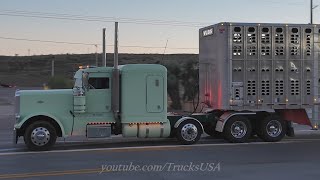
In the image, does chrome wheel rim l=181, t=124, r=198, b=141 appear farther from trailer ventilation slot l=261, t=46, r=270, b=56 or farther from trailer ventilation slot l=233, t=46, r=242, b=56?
trailer ventilation slot l=261, t=46, r=270, b=56

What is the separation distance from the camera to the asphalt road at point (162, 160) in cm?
1059

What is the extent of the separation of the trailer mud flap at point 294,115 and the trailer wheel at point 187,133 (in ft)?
10.7

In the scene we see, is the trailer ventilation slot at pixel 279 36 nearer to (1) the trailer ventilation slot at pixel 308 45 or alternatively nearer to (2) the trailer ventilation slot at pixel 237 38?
(1) the trailer ventilation slot at pixel 308 45

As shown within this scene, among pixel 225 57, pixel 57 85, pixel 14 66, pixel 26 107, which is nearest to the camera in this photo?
pixel 26 107

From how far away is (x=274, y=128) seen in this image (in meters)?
17.1

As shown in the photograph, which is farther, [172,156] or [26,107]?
[26,107]

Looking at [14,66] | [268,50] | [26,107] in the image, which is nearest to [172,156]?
[26,107]

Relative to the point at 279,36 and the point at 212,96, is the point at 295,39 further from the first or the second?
the point at 212,96

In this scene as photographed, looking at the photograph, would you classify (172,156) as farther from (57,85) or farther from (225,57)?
(57,85)

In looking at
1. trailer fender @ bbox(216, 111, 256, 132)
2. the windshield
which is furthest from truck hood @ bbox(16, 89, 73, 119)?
trailer fender @ bbox(216, 111, 256, 132)

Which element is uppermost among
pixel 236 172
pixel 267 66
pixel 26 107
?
pixel 267 66

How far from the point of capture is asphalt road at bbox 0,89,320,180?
1059cm

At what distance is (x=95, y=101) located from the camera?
608 inches

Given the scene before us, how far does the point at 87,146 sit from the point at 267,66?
646 cm
